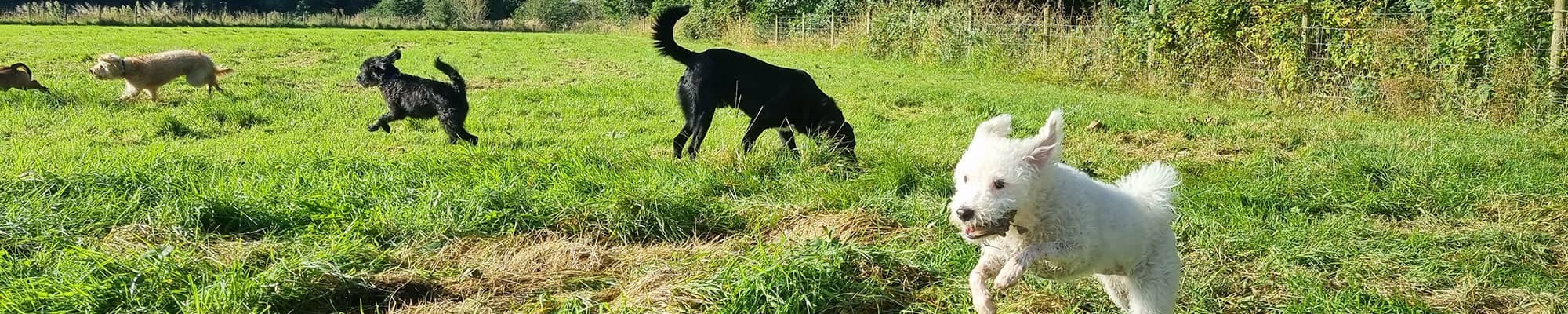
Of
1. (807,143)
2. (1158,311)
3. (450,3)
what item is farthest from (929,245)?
(450,3)

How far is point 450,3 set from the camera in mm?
61531

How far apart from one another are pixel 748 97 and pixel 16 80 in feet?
27.4

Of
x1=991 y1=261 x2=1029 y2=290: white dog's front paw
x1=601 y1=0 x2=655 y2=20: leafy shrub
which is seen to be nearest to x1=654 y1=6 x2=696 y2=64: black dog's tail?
x1=991 y1=261 x2=1029 y2=290: white dog's front paw

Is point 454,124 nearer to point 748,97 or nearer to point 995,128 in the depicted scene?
point 748,97

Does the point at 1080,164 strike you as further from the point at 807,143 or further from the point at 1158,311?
the point at 1158,311

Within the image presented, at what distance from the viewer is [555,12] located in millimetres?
61312

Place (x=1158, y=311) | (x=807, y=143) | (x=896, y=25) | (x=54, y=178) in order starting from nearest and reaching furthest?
(x=1158, y=311) → (x=54, y=178) → (x=807, y=143) → (x=896, y=25)

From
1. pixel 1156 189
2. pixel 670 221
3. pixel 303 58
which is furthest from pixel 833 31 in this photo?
pixel 1156 189

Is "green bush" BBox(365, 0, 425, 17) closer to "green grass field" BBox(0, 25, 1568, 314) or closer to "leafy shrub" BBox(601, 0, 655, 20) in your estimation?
"leafy shrub" BBox(601, 0, 655, 20)

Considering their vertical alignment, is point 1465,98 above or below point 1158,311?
above

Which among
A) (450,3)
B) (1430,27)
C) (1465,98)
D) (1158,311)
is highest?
(450,3)

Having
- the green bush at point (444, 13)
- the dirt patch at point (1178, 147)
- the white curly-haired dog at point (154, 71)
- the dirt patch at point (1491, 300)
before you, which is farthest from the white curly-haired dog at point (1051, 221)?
the green bush at point (444, 13)

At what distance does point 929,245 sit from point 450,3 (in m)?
62.4

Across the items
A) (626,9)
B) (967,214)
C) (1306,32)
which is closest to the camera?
(967,214)
